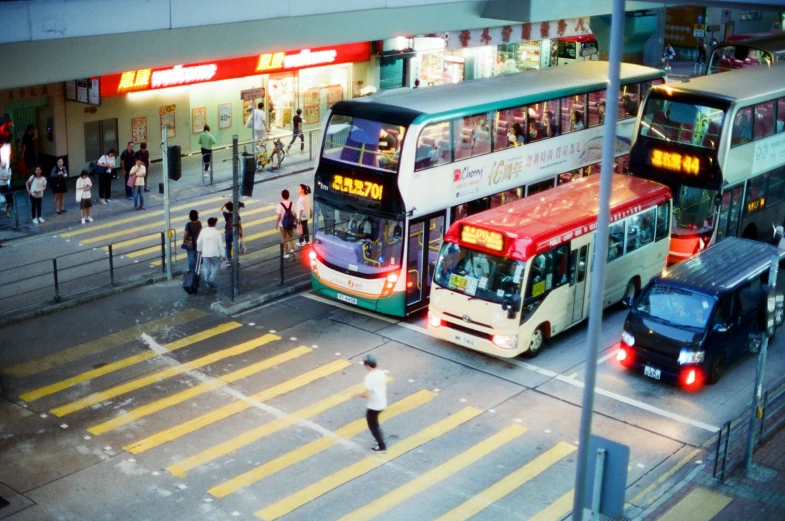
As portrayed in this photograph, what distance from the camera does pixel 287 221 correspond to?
24203 mm

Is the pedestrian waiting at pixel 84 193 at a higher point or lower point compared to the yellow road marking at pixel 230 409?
higher

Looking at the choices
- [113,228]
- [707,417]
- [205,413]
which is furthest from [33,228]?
[707,417]

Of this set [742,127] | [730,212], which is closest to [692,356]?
[730,212]

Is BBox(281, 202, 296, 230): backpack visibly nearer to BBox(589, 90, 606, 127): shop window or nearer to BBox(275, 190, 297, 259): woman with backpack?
BBox(275, 190, 297, 259): woman with backpack

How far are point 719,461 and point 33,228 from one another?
17465mm

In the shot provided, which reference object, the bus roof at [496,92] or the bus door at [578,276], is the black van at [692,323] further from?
the bus roof at [496,92]

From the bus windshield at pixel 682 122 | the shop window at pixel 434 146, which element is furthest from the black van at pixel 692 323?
the bus windshield at pixel 682 122

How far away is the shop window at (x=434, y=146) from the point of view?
67.3 ft

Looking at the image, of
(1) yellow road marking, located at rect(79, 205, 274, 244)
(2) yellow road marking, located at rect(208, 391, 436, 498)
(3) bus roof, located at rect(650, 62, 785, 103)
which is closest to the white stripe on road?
(2) yellow road marking, located at rect(208, 391, 436, 498)

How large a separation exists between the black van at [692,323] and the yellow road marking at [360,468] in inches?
132

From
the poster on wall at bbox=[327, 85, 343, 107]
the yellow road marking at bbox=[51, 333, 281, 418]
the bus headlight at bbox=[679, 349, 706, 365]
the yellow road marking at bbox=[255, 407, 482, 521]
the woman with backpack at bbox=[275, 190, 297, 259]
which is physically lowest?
the yellow road marking at bbox=[255, 407, 482, 521]

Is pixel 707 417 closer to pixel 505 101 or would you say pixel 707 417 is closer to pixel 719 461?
pixel 719 461

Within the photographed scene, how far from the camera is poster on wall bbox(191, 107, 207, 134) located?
1303 inches

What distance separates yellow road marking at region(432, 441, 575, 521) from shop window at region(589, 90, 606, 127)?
433 inches
